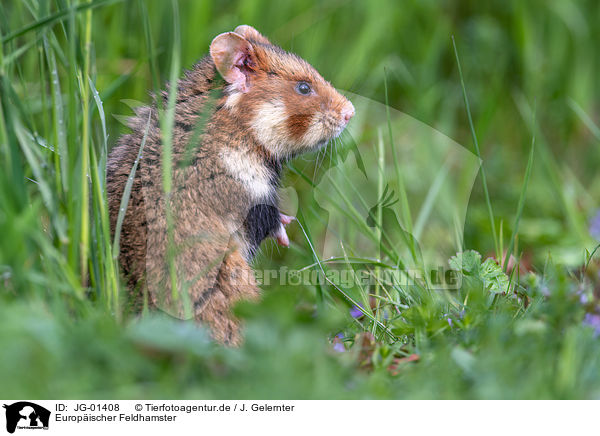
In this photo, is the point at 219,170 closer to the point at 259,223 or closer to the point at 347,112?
the point at 259,223

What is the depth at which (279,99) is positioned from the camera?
11.0ft

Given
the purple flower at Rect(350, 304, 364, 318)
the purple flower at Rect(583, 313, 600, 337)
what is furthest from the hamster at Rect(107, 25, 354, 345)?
the purple flower at Rect(583, 313, 600, 337)

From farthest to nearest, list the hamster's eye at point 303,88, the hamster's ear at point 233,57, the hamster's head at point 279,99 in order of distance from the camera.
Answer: the hamster's eye at point 303,88 → the hamster's head at point 279,99 → the hamster's ear at point 233,57

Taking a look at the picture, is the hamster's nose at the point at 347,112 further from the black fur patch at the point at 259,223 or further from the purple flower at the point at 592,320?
the purple flower at the point at 592,320

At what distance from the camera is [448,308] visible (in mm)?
2900

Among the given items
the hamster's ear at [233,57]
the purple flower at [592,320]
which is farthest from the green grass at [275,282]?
the hamster's ear at [233,57]

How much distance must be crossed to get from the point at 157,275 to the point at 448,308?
1258 millimetres

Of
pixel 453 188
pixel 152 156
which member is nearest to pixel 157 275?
pixel 152 156

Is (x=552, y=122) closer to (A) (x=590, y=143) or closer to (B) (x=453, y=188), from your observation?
(A) (x=590, y=143)

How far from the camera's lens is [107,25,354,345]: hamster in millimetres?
2908

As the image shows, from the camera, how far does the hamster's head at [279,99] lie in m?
3.26

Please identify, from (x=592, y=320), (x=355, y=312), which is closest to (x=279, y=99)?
(x=355, y=312)

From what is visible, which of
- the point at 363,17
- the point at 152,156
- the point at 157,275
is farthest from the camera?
the point at 363,17

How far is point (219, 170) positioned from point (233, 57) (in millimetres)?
550
